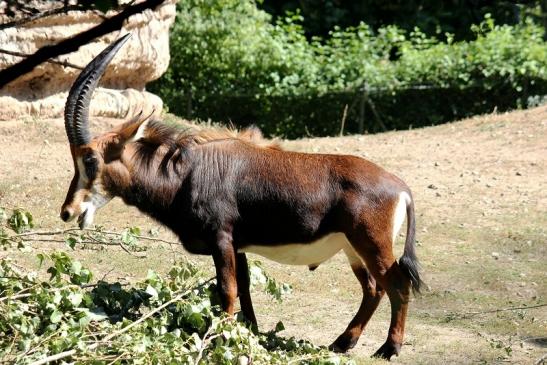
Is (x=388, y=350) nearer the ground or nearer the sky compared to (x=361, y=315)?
nearer the ground

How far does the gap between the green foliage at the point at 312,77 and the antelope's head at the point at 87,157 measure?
1150cm

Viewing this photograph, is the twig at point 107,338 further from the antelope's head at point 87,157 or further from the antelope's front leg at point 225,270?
the antelope's head at point 87,157

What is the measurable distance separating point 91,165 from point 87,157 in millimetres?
65

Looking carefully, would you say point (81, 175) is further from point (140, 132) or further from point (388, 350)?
point (388, 350)

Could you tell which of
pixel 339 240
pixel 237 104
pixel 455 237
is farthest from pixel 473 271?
pixel 237 104

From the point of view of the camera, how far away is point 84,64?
534 inches

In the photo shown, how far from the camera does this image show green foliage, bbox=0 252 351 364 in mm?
5762

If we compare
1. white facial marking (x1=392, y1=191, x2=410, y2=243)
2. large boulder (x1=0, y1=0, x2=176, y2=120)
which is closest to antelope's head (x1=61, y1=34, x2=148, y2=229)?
white facial marking (x1=392, y1=191, x2=410, y2=243)

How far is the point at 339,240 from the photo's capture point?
7.23 metres

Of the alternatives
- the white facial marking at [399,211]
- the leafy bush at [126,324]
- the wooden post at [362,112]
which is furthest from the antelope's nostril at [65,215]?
the wooden post at [362,112]

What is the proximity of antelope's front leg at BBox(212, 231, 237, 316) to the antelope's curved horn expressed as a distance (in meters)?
1.26

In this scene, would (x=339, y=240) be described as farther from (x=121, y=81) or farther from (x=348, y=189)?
(x=121, y=81)

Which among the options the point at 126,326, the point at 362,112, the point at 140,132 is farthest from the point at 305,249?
the point at 362,112

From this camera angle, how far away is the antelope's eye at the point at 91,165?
7.31 meters
